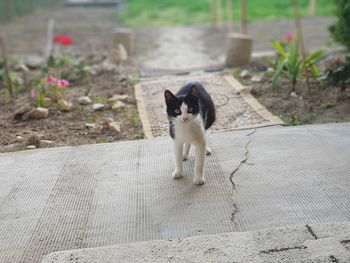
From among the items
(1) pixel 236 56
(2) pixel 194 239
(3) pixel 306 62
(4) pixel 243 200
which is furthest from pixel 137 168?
(1) pixel 236 56

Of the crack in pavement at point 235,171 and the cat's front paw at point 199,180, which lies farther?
the cat's front paw at point 199,180

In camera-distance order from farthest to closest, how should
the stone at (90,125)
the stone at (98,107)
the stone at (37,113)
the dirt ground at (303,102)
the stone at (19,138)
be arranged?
the stone at (98,107), the stone at (37,113), the stone at (90,125), the dirt ground at (303,102), the stone at (19,138)

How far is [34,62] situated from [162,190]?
5.58 m

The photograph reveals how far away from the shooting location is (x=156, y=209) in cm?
291

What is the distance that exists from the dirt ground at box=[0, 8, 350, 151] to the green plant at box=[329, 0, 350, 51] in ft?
2.11

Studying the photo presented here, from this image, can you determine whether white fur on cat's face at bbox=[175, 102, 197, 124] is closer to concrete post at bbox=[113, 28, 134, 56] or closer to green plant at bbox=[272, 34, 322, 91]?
green plant at bbox=[272, 34, 322, 91]

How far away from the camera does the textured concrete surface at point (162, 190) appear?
266 centimetres

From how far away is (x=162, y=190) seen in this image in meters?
3.17

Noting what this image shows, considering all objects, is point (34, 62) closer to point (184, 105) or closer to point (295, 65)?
point (295, 65)

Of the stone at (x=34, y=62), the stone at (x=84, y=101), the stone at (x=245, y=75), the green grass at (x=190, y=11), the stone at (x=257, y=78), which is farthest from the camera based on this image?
the green grass at (x=190, y=11)

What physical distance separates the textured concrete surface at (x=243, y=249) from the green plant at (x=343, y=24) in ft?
11.1

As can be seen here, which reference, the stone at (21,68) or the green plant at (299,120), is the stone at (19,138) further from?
the stone at (21,68)

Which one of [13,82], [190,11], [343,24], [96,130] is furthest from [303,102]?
[190,11]

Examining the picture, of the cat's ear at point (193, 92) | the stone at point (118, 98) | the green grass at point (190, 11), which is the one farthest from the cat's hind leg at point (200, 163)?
the green grass at point (190, 11)
